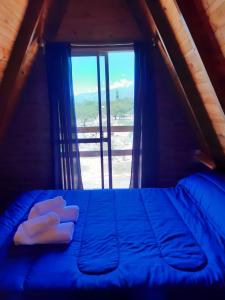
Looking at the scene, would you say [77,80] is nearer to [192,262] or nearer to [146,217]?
[146,217]

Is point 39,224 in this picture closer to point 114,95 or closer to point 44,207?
point 44,207

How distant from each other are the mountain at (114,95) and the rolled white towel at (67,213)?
176 cm

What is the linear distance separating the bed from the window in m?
1.31

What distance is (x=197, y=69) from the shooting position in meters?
1.96

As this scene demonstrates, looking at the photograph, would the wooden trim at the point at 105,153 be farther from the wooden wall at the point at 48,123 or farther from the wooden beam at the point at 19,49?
the wooden beam at the point at 19,49

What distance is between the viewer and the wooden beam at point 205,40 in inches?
59.6

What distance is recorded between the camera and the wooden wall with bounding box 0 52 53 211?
10.7 feet

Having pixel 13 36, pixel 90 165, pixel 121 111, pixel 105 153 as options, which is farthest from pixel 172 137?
pixel 13 36

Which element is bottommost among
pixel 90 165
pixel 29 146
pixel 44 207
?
pixel 90 165

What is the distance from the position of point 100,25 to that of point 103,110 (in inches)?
39.7

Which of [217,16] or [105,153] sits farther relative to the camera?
[105,153]

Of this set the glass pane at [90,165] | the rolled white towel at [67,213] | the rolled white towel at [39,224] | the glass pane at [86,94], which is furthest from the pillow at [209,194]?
the glass pane at [86,94]

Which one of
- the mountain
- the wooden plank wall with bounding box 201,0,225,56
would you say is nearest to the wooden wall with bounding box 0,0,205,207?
the mountain

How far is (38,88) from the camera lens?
3264 mm
